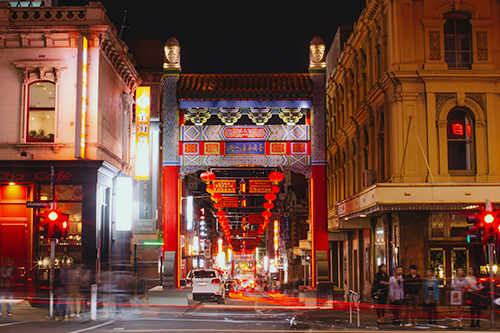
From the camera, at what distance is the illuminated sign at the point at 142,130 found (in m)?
29.7

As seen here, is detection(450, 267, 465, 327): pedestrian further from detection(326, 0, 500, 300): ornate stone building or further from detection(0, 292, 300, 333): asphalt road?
detection(0, 292, 300, 333): asphalt road

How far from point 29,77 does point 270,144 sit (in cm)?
1178

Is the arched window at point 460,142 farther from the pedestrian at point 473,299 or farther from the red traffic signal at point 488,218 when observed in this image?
the red traffic signal at point 488,218

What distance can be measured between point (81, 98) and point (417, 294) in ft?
53.5

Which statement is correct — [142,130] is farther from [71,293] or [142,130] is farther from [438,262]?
[438,262]

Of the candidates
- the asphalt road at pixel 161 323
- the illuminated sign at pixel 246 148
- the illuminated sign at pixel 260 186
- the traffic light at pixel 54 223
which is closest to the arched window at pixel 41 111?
the traffic light at pixel 54 223

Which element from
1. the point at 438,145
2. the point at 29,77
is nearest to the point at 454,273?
the point at 438,145

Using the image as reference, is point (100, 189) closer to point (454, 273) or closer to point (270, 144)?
point (270, 144)

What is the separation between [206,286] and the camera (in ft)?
102

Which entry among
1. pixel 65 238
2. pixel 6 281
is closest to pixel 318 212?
pixel 65 238

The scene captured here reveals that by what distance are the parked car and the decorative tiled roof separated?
9969 mm

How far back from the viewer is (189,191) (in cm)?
6788

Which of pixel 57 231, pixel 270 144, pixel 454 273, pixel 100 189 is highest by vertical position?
pixel 270 144

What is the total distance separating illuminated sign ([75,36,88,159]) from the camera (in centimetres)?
2502
